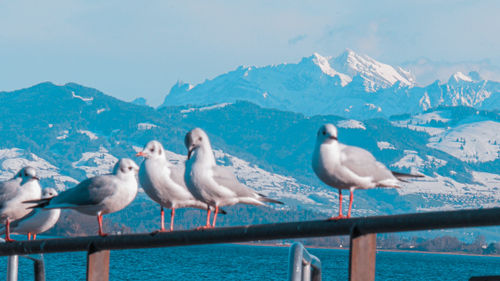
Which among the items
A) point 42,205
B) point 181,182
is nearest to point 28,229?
point 42,205

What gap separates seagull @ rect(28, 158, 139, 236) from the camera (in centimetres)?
877

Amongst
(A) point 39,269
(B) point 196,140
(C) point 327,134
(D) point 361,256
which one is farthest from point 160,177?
(D) point 361,256

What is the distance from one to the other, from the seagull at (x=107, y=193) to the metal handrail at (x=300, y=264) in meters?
3.02

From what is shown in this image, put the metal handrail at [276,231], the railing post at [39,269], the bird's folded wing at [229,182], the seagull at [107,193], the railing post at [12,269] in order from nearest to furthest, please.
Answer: the metal handrail at [276,231] < the railing post at [12,269] < the railing post at [39,269] < the bird's folded wing at [229,182] < the seagull at [107,193]

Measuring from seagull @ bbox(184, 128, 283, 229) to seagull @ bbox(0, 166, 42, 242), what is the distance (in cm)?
292

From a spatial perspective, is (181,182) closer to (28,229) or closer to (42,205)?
(42,205)

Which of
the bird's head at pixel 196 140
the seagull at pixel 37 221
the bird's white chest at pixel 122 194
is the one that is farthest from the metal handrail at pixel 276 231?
the seagull at pixel 37 221

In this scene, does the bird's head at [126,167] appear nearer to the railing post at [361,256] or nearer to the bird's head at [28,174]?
the bird's head at [28,174]

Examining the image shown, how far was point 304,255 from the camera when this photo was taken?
20.0 ft

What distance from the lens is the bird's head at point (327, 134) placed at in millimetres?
7488

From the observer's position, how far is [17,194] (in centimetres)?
1050

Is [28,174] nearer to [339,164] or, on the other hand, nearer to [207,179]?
[207,179]

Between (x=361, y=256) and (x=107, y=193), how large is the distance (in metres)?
4.07

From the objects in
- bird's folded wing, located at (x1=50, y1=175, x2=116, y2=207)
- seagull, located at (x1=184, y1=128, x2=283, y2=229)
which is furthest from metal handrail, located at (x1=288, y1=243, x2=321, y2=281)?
bird's folded wing, located at (x1=50, y1=175, x2=116, y2=207)
